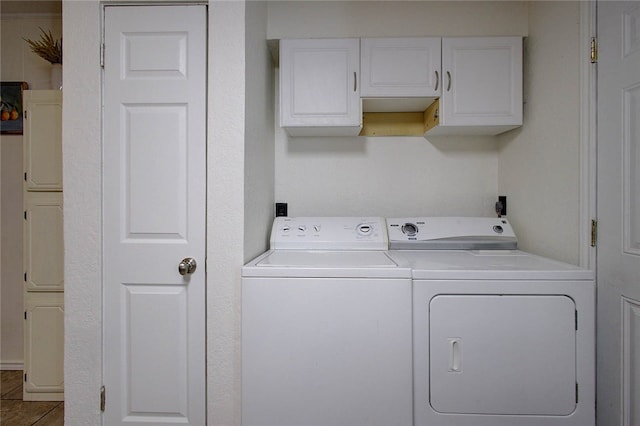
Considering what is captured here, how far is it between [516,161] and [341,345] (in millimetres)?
1561

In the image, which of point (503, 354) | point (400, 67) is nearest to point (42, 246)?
point (400, 67)

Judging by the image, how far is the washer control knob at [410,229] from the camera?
1.94 m

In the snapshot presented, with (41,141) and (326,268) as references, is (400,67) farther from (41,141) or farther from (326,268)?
(41,141)

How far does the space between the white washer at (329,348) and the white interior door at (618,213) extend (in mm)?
839

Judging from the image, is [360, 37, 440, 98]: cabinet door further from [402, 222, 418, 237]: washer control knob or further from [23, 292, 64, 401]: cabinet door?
[23, 292, 64, 401]: cabinet door

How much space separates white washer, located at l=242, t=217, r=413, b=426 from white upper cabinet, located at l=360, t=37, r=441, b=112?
3.64ft

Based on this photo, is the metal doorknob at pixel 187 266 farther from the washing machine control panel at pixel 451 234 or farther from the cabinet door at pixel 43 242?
the cabinet door at pixel 43 242

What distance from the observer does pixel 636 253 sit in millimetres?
1220

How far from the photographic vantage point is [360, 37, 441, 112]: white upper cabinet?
1850 mm

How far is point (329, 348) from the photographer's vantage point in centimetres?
129

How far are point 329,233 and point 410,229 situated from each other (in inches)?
19.7

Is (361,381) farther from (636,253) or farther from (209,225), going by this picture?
(636,253)

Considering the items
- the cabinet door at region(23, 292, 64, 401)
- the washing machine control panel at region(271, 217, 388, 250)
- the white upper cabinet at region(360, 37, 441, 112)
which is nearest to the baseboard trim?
the cabinet door at region(23, 292, 64, 401)

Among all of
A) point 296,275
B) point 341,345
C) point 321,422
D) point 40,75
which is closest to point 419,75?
point 296,275
